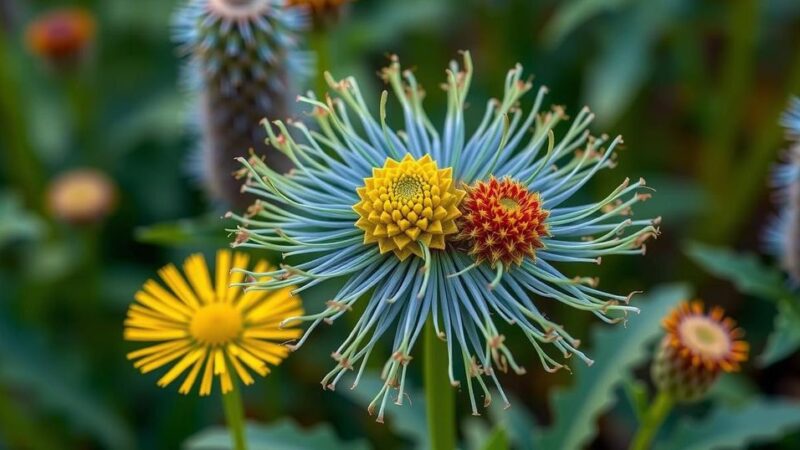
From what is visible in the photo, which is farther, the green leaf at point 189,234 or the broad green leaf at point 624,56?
the broad green leaf at point 624,56

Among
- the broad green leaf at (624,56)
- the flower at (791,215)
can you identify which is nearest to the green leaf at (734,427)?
the flower at (791,215)

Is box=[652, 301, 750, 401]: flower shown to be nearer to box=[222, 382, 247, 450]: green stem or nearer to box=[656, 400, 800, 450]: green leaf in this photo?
box=[656, 400, 800, 450]: green leaf

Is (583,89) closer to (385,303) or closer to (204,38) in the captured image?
(204,38)

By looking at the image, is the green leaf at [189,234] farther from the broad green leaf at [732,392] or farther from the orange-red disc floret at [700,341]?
the broad green leaf at [732,392]

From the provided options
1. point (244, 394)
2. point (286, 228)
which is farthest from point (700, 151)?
point (286, 228)

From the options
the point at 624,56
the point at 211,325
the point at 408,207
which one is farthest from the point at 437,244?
the point at 624,56

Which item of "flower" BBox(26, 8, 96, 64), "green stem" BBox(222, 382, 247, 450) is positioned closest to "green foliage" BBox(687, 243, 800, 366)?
"green stem" BBox(222, 382, 247, 450)
